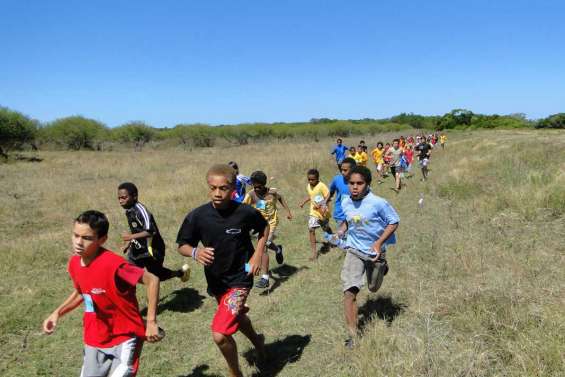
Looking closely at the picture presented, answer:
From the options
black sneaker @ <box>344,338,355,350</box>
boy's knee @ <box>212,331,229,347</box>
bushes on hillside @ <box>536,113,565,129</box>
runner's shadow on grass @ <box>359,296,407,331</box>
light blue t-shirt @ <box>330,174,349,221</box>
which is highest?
bushes on hillside @ <box>536,113,565,129</box>

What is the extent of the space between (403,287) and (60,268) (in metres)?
6.03

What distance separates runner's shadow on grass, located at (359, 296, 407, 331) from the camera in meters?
4.38

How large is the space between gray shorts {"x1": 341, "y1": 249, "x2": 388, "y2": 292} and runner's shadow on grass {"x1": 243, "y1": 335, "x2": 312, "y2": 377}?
91cm

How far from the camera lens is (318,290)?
18.4 feet

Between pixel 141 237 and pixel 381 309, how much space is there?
3.13 m

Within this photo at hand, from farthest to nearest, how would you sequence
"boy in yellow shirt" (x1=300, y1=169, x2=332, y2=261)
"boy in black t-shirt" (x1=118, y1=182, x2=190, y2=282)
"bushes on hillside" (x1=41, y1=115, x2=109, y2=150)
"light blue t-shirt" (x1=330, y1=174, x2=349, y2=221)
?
1. "bushes on hillside" (x1=41, y1=115, x2=109, y2=150)
2. "boy in yellow shirt" (x1=300, y1=169, x2=332, y2=261)
3. "light blue t-shirt" (x1=330, y1=174, x2=349, y2=221)
4. "boy in black t-shirt" (x1=118, y1=182, x2=190, y2=282)

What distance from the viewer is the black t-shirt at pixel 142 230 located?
4930 mm

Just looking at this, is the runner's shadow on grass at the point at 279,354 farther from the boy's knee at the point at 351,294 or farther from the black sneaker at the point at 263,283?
the black sneaker at the point at 263,283

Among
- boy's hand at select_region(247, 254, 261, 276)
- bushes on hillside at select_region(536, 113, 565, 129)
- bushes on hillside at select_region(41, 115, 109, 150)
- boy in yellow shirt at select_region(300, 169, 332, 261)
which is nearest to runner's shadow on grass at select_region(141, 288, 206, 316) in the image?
boy in yellow shirt at select_region(300, 169, 332, 261)

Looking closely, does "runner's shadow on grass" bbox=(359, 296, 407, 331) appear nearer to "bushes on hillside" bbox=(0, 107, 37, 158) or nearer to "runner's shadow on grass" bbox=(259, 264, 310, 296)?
"runner's shadow on grass" bbox=(259, 264, 310, 296)

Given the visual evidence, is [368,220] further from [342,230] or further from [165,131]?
[165,131]

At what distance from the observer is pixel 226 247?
3256 millimetres

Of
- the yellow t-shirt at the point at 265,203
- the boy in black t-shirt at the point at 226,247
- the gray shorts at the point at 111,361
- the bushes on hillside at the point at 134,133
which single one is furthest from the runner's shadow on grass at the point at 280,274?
the bushes on hillside at the point at 134,133

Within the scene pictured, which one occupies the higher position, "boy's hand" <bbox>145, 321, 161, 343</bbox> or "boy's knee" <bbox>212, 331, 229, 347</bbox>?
"boy's hand" <bbox>145, 321, 161, 343</bbox>
